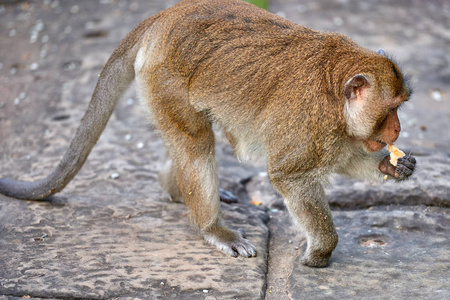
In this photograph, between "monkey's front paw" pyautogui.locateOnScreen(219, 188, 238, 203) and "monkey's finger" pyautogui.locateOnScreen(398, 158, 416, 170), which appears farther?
"monkey's front paw" pyautogui.locateOnScreen(219, 188, 238, 203)

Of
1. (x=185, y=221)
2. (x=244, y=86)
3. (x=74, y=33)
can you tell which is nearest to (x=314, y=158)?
(x=244, y=86)

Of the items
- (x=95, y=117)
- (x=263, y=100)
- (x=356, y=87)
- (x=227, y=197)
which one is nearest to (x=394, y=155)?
(x=356, y=87)

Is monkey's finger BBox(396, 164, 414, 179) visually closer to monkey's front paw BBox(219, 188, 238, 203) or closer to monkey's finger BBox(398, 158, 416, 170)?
monkey's finger BBox(398, 158, 416, 170)

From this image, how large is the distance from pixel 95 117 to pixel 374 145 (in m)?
2.29

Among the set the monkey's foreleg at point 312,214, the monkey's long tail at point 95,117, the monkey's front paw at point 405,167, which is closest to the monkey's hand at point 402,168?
the monkey's front paw at point 405,167

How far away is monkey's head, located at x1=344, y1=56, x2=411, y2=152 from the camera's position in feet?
13.4

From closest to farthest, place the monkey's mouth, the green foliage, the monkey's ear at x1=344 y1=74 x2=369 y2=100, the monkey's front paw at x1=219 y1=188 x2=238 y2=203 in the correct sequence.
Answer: the monkey's ear at x1=344 y1=74 x2=369 y2=100, the monkey's mouth, the monkey's front paw at x1=219 y1=188 x2=238 y2=203, the green foliage

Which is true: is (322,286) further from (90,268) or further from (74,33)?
(74,33)

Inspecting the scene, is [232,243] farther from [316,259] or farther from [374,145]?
[374,145]

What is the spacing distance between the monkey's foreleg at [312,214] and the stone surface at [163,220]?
186 mm

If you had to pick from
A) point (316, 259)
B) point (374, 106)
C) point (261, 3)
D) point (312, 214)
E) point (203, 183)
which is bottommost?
point (261, 3)

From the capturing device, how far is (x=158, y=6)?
10625 millimetres

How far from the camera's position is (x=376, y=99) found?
13.5 ft

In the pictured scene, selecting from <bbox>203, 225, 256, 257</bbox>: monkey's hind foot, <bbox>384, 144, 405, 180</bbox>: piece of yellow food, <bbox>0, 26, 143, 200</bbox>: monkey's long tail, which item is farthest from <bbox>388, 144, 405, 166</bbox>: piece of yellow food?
<bbox>0, 26, 143, 200</bbox>: monkey's long tail
